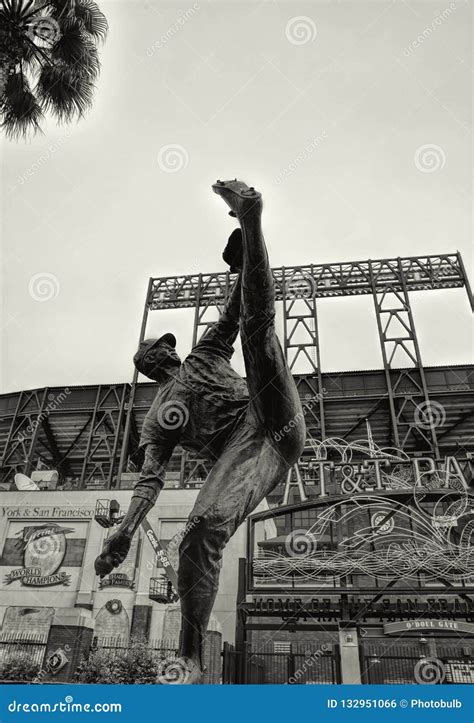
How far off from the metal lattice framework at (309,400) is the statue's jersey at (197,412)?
2040 centimetres

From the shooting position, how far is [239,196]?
2.16 m

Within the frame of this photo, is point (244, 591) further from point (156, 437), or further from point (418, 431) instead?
point (418, 431)

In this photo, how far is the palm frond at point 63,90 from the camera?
954cm

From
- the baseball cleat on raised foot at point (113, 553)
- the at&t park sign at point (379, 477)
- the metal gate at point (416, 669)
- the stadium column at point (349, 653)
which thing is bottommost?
the baseball cleat on raised foot at point (113, 553)

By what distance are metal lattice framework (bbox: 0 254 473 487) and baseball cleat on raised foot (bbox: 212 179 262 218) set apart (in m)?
21.3

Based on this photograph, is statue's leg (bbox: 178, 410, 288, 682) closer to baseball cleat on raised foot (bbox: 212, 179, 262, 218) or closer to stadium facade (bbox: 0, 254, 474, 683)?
baseball cleat on raised foot (bbox: 212, 179, 262, 218)

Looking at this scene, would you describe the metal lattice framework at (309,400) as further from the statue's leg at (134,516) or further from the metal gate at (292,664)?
the statue's leg at (134,516)

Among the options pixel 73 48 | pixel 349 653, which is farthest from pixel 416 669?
pixel 73 48

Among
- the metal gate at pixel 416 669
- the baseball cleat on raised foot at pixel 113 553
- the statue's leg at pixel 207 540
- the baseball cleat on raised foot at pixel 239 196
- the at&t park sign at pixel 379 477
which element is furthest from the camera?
the at&t park sign at pixel 379 477

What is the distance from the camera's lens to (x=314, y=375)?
83.6 ft

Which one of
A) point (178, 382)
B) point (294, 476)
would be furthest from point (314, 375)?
point (178, 382)

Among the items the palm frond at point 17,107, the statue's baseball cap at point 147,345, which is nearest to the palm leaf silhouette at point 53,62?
the palm frond at point 17,107

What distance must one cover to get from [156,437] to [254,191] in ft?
4.58

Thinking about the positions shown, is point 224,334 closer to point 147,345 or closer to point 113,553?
point 147,345
